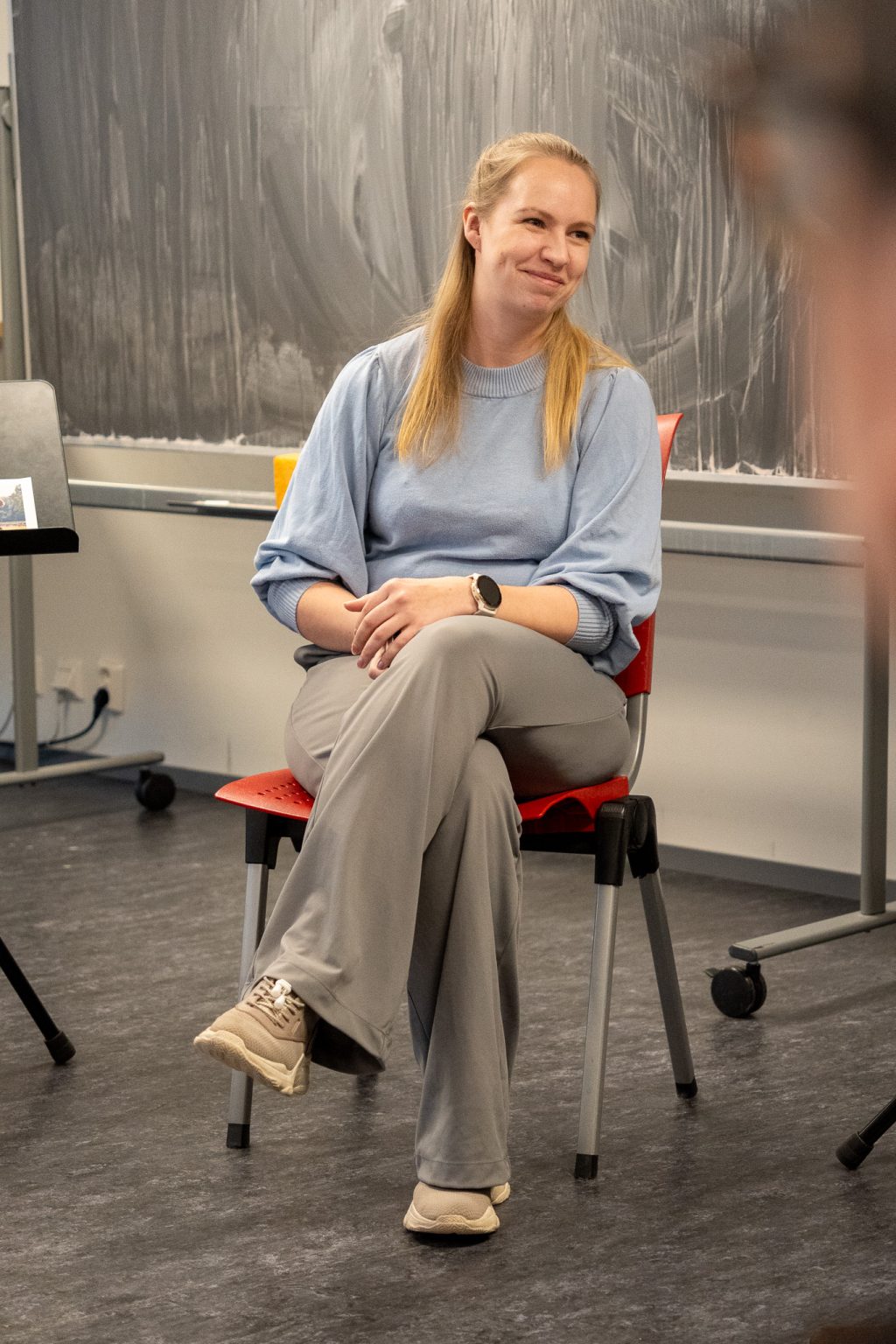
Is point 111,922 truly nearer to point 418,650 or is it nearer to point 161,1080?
point 161,1080

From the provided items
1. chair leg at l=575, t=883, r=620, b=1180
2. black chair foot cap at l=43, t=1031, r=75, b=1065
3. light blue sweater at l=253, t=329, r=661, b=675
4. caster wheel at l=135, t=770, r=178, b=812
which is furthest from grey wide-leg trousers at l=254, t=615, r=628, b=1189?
caster wheel at l=135, t=770, r=178, b=812

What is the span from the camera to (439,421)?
202 centimetres

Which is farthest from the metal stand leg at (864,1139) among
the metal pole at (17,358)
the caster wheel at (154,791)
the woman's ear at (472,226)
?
the metal pole at (17,358)

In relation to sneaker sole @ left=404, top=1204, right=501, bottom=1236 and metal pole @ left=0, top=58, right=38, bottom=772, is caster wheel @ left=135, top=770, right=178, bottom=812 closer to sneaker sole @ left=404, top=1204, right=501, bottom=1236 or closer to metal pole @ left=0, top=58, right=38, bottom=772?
metal pole @ left=0, top=58, right=38, bottom=772

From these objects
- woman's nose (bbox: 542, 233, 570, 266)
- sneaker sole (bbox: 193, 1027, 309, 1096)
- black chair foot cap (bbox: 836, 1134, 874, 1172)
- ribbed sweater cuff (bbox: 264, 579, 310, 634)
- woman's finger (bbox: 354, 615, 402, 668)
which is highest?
woman's nose (bbox: 542, 233, 570, 266)

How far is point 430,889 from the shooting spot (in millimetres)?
1721

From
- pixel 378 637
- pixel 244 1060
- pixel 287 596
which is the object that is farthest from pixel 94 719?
pixel 244 1060

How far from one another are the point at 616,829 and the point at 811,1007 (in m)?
0.81

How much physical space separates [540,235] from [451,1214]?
1126 millimetres

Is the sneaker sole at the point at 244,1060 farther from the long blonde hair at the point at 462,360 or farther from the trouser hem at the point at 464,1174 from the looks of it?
the long blonde hair at the point at 462,360

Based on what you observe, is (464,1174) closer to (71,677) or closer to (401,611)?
(401,611)

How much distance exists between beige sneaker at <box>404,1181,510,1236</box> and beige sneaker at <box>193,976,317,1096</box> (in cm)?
21

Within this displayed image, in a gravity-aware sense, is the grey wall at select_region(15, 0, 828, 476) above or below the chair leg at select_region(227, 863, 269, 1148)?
above

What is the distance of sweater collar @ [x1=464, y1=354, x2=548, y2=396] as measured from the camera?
2041 millimetres
